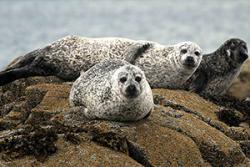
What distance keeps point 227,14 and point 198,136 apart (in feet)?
336

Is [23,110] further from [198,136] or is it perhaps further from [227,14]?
[227,14]

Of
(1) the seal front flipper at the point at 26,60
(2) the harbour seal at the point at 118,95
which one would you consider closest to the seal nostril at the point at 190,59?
(2) the harbour seal at the point at 118,95

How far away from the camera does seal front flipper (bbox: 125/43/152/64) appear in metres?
17.3

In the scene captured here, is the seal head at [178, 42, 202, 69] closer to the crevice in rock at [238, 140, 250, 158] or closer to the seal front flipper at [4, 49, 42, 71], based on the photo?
the crevice in rock at [238, 140, 250, 158]

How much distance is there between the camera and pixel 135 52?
17.5 metres

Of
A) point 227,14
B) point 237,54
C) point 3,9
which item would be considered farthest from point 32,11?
point 237,54

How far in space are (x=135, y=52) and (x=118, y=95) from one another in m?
4.14

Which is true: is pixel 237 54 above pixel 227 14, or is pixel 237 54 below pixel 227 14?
above

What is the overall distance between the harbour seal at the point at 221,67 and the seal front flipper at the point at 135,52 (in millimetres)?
1188

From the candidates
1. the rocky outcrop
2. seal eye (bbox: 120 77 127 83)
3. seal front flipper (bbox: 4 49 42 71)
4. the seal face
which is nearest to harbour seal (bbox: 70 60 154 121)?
seal eye (bbox: 120 77 127 83)

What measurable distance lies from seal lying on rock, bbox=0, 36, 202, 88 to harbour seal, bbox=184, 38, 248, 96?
30.4 inches

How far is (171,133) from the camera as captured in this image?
13555 mm

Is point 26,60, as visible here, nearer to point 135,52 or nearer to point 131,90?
point 135,52

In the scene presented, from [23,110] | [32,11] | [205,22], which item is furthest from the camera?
[32,11]
